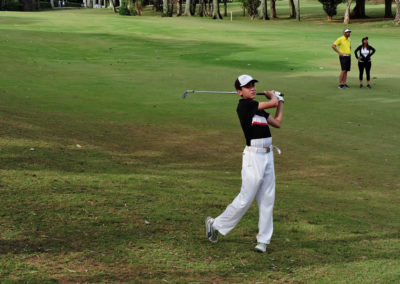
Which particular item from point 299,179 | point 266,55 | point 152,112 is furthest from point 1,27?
point 299,179

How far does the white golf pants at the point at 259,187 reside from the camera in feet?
24.4

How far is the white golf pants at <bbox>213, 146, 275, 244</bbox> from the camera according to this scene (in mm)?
7447

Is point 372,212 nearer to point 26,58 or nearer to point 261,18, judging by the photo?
point 26,58

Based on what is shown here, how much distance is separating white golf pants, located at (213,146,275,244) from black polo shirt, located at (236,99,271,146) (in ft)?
0.58

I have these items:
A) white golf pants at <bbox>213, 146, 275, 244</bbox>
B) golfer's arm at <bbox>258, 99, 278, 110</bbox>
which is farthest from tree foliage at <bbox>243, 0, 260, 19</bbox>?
white golf pants at <bbox>213, 146, 275, 244</bbox>

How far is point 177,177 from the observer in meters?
11.4

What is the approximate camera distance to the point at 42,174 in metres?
10.1

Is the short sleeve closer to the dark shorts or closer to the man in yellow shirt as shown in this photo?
the man in yellow shirt

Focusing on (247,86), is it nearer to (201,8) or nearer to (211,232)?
(211,232)

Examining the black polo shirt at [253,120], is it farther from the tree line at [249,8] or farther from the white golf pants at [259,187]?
the tree line at [249,8]

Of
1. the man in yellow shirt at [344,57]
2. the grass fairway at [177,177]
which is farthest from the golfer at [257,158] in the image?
the man in yellow shirt at [344,57]

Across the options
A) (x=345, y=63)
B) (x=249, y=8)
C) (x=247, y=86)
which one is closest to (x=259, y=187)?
(x=247, y=86)

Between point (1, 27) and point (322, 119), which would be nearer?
point (322, 119)

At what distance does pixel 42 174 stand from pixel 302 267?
4780 mm
